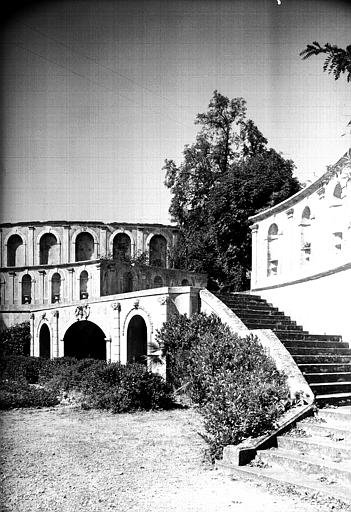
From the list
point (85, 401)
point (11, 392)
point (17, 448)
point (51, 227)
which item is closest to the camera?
point (17, 448)

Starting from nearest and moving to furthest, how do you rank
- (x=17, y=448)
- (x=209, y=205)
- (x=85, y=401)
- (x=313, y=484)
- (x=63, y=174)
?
(x=313, y=484) → (x=17, y=448) → (x=63, y=174) → (x=85, y=401) → (x=209, y=205)

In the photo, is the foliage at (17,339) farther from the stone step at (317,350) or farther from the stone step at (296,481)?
the stone step at (296,481)

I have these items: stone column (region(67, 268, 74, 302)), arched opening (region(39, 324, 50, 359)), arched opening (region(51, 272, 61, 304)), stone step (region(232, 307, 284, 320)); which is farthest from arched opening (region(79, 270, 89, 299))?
stone step (region(232, 307, 284, 320))

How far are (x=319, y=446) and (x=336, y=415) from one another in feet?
4.02

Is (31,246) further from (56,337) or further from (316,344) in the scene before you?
(316,344)

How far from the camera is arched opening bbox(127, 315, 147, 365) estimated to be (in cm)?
2198

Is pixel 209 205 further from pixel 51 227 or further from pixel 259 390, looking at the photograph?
pixel 51 227

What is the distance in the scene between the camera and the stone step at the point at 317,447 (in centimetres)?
776

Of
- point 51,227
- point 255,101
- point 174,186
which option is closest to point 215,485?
point 255,101

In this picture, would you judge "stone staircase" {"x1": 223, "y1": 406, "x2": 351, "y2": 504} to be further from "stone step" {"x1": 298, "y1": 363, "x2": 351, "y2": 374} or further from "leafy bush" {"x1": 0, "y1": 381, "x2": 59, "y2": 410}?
"leafy bush" {"x1": 0, "y1": 381, "x2": 59, "y2": 410}

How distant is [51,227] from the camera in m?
53.1

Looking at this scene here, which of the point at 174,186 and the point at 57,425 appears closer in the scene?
the point at 57,425

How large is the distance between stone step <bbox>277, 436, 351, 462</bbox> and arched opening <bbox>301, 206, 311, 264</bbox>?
927 cm

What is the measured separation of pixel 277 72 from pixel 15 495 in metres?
7.49
